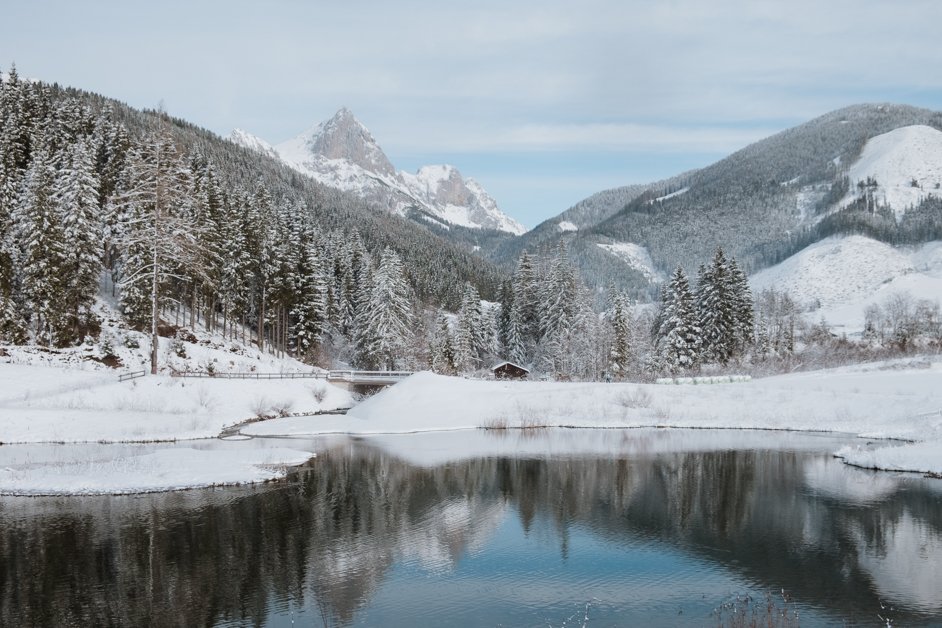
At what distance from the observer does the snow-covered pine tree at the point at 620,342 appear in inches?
3300

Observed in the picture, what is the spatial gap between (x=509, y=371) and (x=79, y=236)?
1981 inches

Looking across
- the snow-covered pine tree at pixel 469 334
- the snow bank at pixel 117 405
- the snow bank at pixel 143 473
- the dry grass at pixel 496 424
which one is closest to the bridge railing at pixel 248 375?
the snow bank at pixel 117 405

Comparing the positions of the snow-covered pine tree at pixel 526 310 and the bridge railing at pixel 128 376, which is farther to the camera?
the snow-covered pine tree at pixel 526 310

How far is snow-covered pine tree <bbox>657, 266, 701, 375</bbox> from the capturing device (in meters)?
79.1

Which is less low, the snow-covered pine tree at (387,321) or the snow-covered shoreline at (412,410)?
the snow-covered pine tree at (387,321)

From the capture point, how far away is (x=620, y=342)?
278 ft

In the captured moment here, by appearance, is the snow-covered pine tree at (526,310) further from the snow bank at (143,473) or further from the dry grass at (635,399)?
the snow bank at (143,473)

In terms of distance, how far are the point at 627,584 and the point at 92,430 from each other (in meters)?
35.1

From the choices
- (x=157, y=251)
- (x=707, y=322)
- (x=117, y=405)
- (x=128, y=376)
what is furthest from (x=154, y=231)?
(x=707, y=322)

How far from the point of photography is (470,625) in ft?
56.3

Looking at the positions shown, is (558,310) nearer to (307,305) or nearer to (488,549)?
(307,305)

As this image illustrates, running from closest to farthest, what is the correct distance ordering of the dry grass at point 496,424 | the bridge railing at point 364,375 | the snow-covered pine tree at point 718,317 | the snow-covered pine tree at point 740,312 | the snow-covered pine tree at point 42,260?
the dry grass at point 496,424 < the snow-covered pine tree at point 42,260 < the bridge railing at point 364,375 < the snow-covered pine tree at point 718,317 < the snow-covered pine tree at point 740,312

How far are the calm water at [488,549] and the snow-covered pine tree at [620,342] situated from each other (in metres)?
45.8

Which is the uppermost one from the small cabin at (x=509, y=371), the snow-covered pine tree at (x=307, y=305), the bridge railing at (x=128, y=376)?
the snow-covered pine tree at (x=307, y=305)
